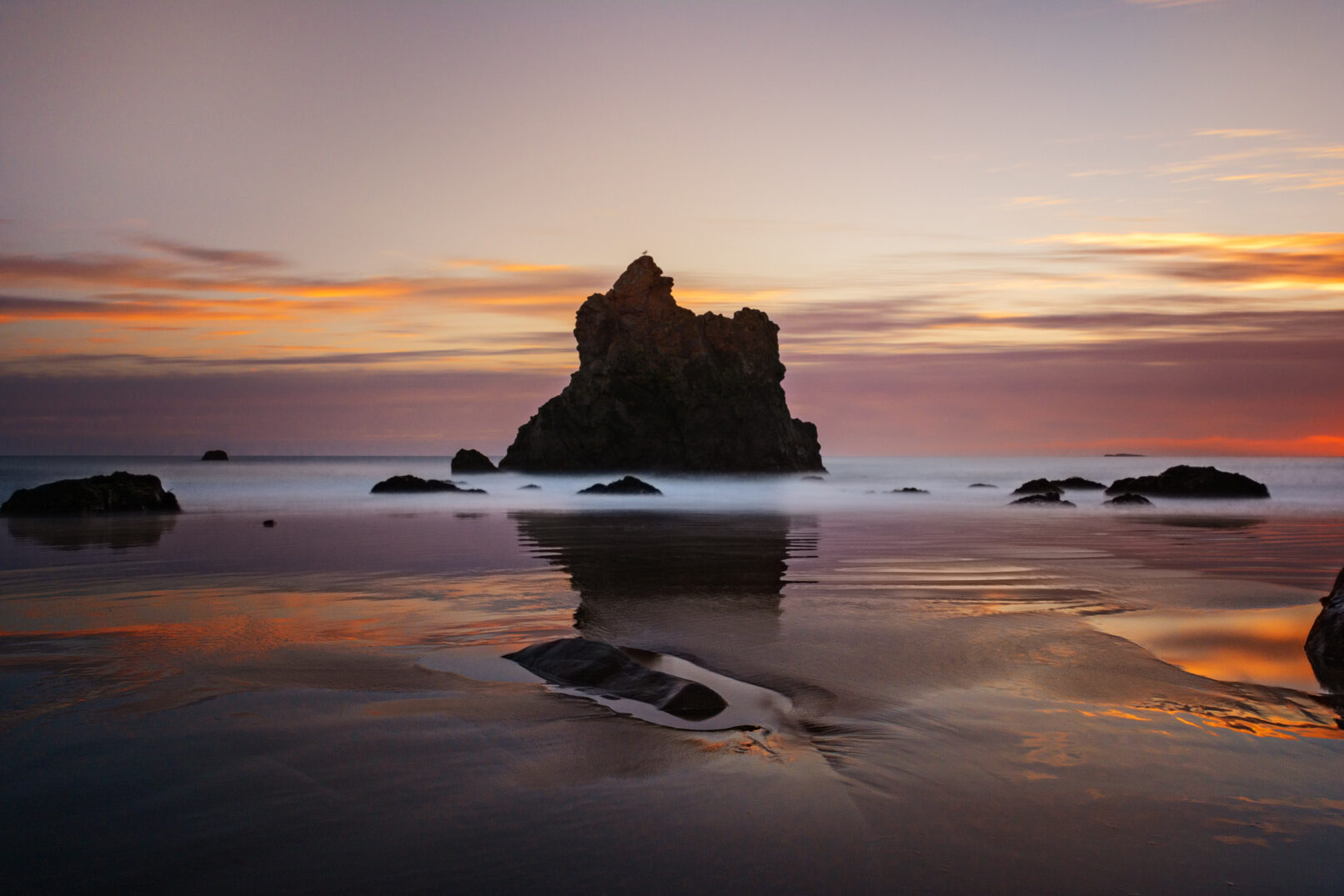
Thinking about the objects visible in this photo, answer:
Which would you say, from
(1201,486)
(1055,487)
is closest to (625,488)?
(1055,487)

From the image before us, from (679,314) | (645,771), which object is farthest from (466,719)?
(679,314)

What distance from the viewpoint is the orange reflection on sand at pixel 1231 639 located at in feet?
19.6

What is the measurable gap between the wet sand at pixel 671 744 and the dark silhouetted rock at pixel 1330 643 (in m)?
0.20

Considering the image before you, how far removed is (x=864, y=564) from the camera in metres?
12.4

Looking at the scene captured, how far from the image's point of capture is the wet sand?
3088 mm

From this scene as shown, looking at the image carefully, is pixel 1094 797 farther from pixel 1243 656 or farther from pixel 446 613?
pixel 446 613

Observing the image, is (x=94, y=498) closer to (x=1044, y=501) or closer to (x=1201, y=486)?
(x=1044, y=501)

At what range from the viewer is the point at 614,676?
5.65 m

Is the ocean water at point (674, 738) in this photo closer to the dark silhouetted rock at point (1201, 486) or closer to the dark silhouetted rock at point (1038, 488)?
the dark silhouetted rock at point (1038, 488)

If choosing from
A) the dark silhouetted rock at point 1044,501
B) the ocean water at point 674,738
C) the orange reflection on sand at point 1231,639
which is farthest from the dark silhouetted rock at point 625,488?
the orange reflection on sand at point 1231,639

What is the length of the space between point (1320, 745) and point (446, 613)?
664 centimetres

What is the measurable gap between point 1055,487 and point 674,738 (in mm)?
37409

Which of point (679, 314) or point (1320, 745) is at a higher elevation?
point (679, 314)

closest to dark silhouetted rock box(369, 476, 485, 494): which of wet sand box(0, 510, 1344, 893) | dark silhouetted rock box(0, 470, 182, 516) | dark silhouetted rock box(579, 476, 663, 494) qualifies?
dark silhouetted rock box(579, 476, 663, 494)
